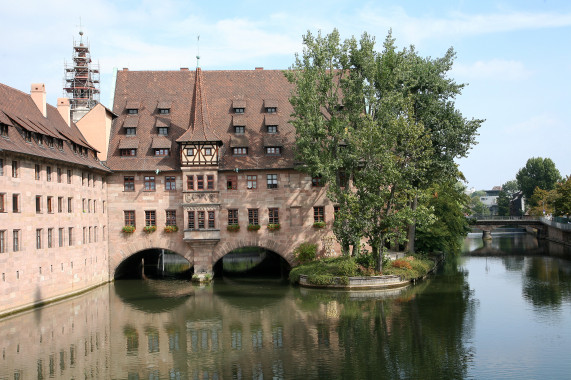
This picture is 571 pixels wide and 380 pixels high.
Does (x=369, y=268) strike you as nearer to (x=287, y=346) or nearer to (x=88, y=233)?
(x=287, y=346)

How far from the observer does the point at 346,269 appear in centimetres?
4206

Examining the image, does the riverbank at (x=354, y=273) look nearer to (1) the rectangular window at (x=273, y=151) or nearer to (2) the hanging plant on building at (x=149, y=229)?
(1) the rectangular window at (x=273, y=151)

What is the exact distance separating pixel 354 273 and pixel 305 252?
622 cm

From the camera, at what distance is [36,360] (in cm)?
2444

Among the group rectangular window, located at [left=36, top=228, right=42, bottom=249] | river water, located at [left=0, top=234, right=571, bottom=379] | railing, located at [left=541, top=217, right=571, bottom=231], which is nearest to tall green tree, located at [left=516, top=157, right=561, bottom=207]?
railing, located at [left=541, top=217, right=571, bottom=231]

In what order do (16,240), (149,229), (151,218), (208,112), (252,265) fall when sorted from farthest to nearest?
(252,265) → (208,112) → (151,218) → (149,229) → (16,240)

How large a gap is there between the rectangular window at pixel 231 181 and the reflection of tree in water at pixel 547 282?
76.2ft

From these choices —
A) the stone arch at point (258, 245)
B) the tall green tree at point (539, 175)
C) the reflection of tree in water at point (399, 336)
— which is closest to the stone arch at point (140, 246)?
the stone arch at point (258, 245)

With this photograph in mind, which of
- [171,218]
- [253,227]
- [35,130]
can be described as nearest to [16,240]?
[35,130]

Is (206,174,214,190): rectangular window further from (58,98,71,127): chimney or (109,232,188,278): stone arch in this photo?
(58,98,71,127): chimney

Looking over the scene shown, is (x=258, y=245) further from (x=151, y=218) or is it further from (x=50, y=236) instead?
(x=50, y=236)

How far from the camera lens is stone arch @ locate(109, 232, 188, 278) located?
1864 inches

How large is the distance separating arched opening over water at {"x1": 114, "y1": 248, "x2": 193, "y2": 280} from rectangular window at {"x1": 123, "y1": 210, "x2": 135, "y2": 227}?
3397mm

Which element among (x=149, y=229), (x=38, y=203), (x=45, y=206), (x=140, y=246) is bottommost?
(x=140, y=246)
